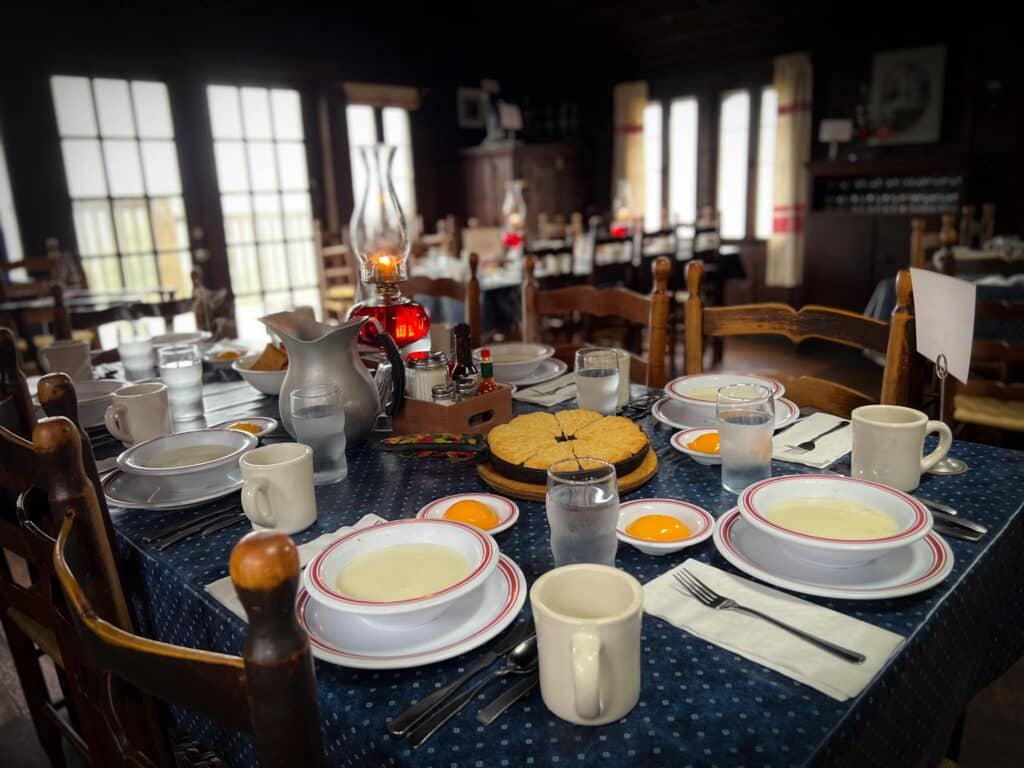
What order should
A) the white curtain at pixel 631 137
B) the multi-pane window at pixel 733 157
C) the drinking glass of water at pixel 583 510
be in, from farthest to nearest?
the white curtain at pixel 631 137 → the multi-pane window at pixel 733 157 → the drinking glass of water at pixel 583 510

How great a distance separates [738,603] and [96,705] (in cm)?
69

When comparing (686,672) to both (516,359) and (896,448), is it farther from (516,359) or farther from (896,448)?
(516,359)

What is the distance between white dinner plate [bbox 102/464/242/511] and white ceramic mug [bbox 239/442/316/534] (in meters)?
0.13

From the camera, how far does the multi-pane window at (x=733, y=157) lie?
634cm

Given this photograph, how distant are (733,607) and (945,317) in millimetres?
673

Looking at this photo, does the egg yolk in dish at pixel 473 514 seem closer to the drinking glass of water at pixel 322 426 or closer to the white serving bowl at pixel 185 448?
the drinking glass of water at pixel 322 426

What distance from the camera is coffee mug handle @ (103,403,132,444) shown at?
1.24 meters

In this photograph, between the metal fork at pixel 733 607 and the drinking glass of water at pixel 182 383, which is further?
the drinking glass of water at pixel 182 383

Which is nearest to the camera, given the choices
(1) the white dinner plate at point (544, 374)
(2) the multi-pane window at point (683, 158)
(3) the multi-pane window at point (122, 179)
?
(1) the white dinner plate at point (544, 374)

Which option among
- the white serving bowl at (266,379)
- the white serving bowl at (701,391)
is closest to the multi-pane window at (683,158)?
the white serving bowl at (701,391)

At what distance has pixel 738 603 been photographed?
2.43 feet

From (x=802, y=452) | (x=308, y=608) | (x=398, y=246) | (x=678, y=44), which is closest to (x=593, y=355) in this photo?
(x=802, y=452)

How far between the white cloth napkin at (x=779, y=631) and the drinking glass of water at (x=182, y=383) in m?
1.10

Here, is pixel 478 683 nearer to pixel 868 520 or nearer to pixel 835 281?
pixel 868 520
